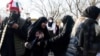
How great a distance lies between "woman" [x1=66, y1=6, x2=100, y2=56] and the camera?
7105mm

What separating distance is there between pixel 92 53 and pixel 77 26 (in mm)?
606

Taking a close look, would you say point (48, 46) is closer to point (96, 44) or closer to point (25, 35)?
point (25, 35)

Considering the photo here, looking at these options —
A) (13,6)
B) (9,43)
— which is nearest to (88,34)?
(9,43)

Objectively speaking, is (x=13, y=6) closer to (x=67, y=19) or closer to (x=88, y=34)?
(x=67, y=19)

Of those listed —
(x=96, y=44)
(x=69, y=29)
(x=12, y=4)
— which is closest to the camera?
(x=96, y=44)

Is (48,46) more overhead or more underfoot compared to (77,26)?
more underfoot

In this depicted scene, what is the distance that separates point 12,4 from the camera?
32.6 feet

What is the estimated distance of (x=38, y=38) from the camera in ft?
29.3

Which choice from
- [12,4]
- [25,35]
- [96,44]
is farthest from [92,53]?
[12,4]

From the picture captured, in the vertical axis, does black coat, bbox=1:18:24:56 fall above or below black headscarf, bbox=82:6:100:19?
below

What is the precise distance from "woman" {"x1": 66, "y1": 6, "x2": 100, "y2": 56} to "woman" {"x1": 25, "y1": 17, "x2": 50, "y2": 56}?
5.14 feet

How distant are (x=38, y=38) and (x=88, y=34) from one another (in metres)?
2.06

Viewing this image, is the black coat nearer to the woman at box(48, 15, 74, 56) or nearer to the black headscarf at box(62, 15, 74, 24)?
the woman at box(48, 15, 74, 56)

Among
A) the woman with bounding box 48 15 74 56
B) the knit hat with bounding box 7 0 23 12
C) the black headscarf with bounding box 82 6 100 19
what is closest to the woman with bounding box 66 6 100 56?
the black headscarf with bounding box 82 6 100 19
